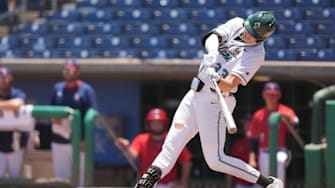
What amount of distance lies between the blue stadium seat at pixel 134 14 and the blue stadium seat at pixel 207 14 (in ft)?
1.70

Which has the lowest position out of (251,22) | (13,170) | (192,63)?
(13,170)

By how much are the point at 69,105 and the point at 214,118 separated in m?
2.92

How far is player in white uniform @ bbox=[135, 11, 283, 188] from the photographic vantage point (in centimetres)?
657

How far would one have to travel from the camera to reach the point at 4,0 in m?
12.6

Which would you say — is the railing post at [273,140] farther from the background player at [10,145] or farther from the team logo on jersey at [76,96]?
the background player at [10,145]

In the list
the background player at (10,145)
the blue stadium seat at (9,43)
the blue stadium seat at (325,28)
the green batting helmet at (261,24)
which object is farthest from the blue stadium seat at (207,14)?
the green batting helmet at (261,24)

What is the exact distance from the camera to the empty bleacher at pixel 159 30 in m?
10.7

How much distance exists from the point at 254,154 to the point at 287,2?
7.92 ft

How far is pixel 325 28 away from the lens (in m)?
10.7

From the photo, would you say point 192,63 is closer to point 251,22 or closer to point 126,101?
point 126,101

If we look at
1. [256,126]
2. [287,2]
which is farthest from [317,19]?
[256,126]

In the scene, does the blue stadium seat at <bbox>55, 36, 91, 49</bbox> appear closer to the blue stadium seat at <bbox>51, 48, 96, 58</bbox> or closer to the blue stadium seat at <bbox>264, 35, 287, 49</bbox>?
the blue stadium seat at <bbox>51, 48, 96, 58</bbox>

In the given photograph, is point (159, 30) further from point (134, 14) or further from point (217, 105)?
point (217, 105)

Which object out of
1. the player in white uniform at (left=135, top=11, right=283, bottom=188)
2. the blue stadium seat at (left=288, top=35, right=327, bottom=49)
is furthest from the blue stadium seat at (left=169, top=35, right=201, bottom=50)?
the player in white uniform at (left=135, top=11, right=283, bottom=188)
